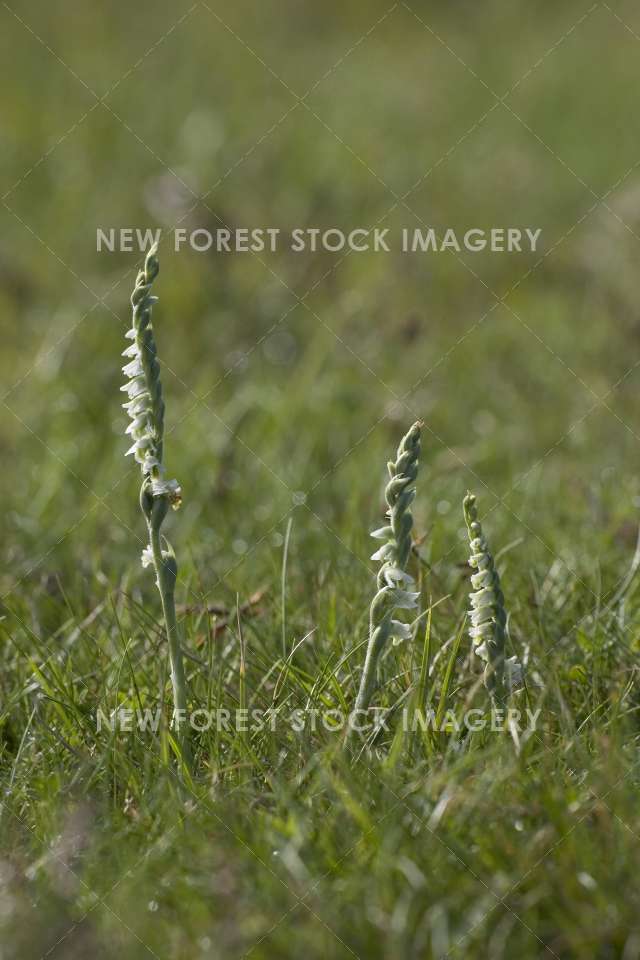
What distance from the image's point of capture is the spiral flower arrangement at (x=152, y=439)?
2559mm

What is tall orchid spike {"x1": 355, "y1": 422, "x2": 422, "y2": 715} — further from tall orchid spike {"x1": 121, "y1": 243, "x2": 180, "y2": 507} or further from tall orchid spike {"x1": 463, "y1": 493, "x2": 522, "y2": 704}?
tall orchid spike {"x1": 121, "y1": 243, "x2": 180, "y2": 507}

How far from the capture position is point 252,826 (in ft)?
7.85

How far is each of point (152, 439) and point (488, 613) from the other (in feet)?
2.97

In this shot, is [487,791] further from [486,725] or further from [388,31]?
[388,31]

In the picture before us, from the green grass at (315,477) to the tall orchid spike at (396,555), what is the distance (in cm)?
12

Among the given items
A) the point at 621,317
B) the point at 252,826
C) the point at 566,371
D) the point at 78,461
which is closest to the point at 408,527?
the point at 252,826

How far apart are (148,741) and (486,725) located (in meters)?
0.86

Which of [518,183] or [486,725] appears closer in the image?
[486,725]
